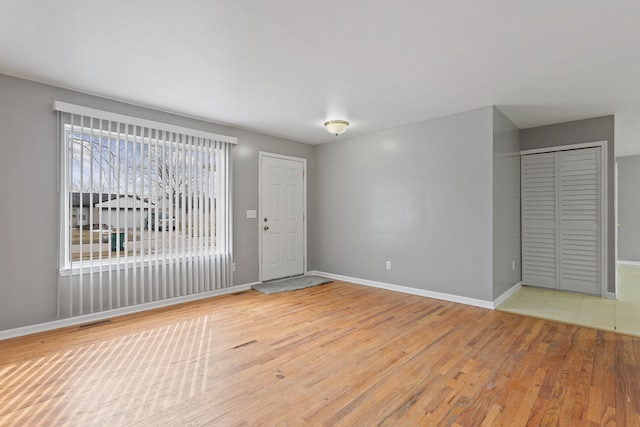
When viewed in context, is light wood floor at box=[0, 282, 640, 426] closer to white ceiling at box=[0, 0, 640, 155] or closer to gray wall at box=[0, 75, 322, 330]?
gray wall at box=[0, 75, 322, 330]

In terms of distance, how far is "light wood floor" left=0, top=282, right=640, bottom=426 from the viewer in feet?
6.02

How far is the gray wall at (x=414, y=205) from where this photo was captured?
3.95 meters

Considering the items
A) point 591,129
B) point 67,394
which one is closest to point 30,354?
point 67,394

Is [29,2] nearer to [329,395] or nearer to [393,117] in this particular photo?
[329,395]

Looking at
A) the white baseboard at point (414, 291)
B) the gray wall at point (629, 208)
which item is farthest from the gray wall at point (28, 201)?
the gray wall at point (629, 208)

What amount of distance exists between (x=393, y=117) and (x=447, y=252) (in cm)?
200

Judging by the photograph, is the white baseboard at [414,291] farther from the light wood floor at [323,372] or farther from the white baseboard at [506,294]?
the light wood floor at [323,372]

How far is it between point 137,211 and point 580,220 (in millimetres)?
6070

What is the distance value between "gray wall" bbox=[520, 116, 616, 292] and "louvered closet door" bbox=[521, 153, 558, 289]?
26cm

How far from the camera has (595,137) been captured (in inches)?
173

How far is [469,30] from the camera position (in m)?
2.25

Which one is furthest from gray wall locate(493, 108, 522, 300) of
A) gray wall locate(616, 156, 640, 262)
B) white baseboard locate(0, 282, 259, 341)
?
gray wall locate(616, 156, 640, 262)

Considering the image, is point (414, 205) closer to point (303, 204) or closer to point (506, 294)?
point (506, 294)

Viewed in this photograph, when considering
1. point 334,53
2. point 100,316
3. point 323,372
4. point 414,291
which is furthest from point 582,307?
point 100,316
